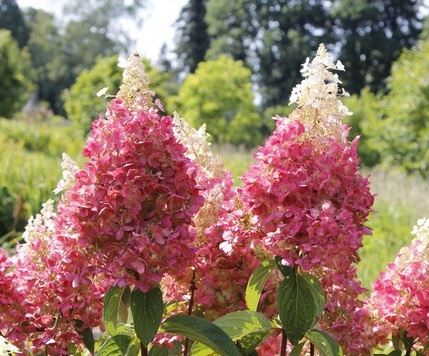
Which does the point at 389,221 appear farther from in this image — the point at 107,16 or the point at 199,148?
the point at 107,16

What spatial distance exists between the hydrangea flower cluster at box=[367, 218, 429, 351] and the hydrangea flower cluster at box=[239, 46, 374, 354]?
0.27 meters

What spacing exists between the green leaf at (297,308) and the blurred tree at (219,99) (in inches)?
855

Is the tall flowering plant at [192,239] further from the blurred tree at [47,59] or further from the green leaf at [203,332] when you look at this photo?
the blurred tree at [47,59]

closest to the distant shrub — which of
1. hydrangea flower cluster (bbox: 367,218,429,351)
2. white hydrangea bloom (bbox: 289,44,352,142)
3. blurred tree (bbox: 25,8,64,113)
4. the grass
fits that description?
the grass

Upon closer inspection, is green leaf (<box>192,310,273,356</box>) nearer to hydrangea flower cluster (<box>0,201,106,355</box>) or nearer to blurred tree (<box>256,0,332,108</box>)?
hydrangea flower cluster (<box>0,201,106,355</box>)

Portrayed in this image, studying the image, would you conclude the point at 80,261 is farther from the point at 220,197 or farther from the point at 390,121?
the point at 390,121

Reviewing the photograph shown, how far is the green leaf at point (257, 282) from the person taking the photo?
1585mm

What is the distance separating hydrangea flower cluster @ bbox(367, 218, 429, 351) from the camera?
1.76 metres

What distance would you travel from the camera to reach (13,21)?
50750 millimetres

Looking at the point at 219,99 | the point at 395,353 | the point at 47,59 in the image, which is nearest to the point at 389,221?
the point at 395,353

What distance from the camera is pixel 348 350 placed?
5.93ft

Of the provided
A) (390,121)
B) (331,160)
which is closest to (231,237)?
(331,160)

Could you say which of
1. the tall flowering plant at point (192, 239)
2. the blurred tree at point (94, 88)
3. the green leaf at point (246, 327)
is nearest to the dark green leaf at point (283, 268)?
the tall flowering plant at point (192, 239)

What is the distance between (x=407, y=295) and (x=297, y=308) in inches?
17.0
